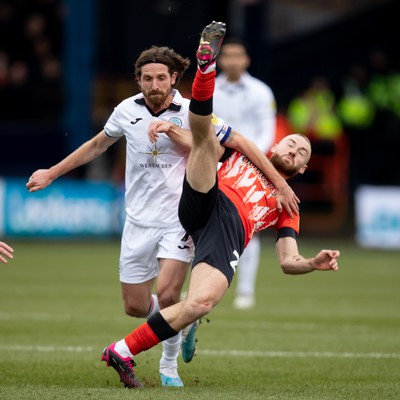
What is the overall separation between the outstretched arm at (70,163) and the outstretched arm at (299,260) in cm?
154

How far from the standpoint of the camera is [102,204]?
22.5 metres

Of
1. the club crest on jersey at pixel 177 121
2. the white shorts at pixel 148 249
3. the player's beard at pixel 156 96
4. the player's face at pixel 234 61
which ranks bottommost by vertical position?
the white shorts at pixel 148 249

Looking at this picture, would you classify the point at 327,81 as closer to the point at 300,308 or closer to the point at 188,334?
the point at 300,308

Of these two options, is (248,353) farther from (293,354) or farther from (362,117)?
(362,117)

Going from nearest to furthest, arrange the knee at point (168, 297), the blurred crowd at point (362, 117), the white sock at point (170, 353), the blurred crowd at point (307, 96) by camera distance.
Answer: the knee at point (168, 297)
the white sock at point (170, 353)
the blurred crowd at point (307, 96)
the blurred crowd at point (362, 117)

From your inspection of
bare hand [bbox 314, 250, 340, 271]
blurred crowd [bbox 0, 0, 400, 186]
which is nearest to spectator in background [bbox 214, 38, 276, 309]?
bare hand [bbox 314, 250, 340, 271]

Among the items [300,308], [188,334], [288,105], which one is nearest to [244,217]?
[188,334]

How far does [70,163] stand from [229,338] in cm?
335

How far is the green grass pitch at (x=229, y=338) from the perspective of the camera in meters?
7.74

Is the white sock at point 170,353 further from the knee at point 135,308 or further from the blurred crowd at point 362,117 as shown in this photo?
the blurred crowd at point 362,117

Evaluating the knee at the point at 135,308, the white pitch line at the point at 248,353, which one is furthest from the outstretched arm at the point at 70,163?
the white pitch line at the point at 248,353

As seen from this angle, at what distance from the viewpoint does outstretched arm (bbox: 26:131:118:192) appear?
809 centimetres

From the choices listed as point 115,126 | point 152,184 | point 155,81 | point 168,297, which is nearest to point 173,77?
point 155,81

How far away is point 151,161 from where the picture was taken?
320 inches
